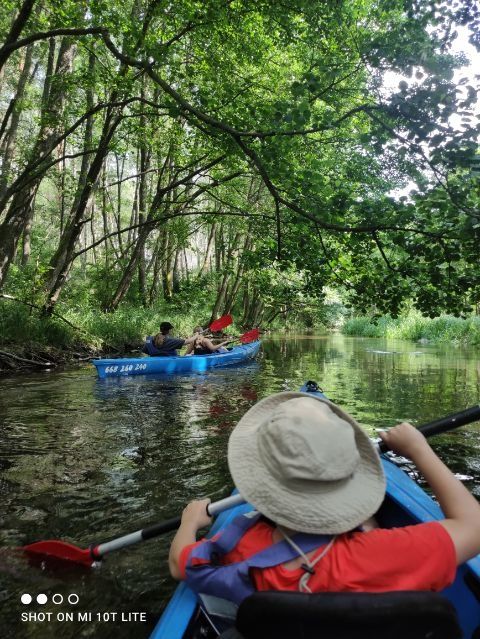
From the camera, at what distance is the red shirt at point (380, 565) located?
121 centimetres

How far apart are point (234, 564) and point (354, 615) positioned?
0.36 m

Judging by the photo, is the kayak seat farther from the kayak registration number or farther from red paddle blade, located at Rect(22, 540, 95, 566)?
the kayak registration number

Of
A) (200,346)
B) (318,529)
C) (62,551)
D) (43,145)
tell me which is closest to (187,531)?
(318,529)

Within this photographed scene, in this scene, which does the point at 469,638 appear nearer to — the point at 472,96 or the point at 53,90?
the point at 472,96

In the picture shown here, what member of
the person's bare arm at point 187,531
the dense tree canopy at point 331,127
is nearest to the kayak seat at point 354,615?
the person's bare arm at point 187,531

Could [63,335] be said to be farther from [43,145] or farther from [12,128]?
[12,128]

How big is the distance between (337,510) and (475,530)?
43 centimetres

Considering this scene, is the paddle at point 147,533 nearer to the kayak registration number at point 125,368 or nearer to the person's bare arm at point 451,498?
the person's bare arm at point 451,498

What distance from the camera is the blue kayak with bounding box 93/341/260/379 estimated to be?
9.55 m

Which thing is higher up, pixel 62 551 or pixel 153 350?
pixel 153 350

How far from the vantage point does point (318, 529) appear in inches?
48.7

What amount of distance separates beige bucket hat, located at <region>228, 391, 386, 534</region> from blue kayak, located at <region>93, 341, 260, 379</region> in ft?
27.7

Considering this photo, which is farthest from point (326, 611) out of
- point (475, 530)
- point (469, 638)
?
point (469, 638)

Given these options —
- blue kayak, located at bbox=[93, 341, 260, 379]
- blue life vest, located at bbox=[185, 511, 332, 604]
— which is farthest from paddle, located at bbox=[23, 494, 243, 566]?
blue kayak, located at bbox=[93, 341, 260, 379]
